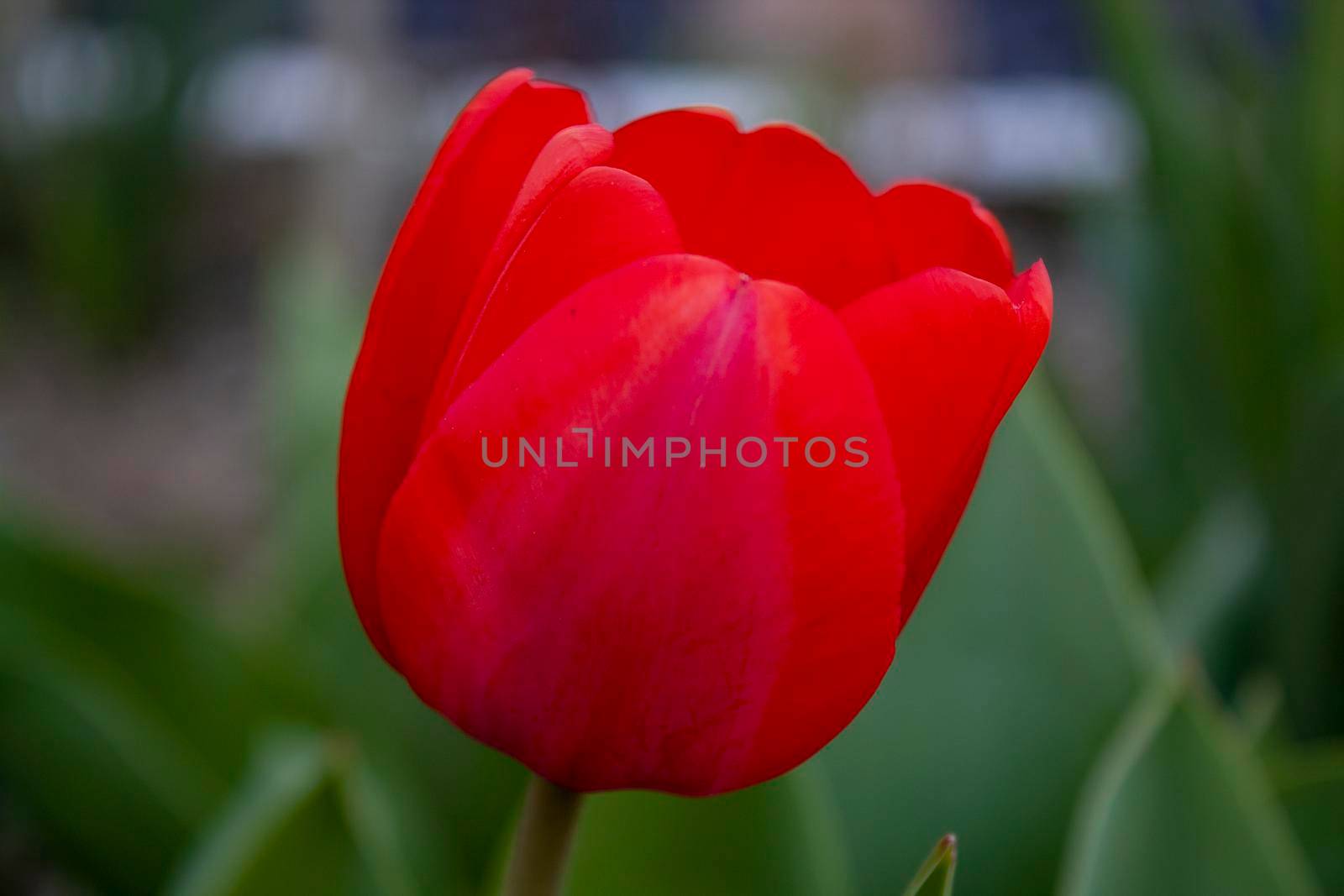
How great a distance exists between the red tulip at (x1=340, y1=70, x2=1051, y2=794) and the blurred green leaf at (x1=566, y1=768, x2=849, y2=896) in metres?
0.11

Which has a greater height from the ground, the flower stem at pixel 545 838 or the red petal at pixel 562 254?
the red petal at pixel 562 254

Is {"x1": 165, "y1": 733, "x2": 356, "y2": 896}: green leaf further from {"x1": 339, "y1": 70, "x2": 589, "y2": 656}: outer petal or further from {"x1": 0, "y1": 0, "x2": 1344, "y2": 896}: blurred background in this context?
{"x1": 339, "y1": 70, "x2": 589, "y2": 656}: outer petal

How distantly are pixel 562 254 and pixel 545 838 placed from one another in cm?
10

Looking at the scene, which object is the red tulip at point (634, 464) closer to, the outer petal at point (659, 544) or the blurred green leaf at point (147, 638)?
the outer petal at point (659, 544)

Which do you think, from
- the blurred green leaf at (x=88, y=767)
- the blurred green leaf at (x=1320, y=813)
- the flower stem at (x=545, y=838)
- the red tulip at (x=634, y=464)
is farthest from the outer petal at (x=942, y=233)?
the blurred green leaf at (x=88, y=767)

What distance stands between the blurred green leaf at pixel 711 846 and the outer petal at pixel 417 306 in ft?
0.40

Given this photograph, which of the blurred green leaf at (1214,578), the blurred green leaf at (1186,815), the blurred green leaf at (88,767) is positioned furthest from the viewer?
the blurred green leaf at (1214,578)

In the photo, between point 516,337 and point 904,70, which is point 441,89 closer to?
point 904,70

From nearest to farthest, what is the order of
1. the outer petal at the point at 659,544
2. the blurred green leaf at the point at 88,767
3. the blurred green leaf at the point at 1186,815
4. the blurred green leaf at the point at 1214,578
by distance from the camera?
the outer petal at the point at 659,544 < the blurred green leaf at the point at 1186,815 < the blurred green leaf at the point at 88,767 < the blurred green leaf at the point at 1214,578

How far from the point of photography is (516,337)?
0.67ft

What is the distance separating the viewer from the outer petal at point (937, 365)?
205 millimetres

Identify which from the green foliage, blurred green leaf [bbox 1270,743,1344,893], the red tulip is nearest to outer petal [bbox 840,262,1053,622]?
the red tulip

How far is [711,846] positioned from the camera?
33 cm

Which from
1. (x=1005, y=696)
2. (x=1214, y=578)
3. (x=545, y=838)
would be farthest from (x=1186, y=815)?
(x=1214, y=578)
